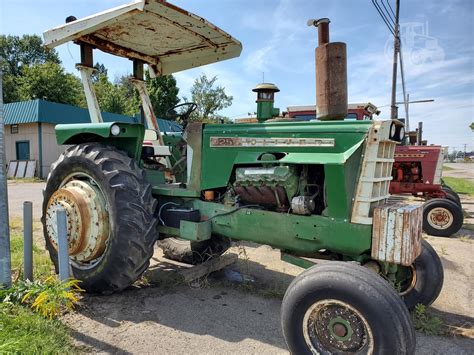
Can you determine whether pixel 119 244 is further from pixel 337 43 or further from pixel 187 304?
pixel 337 43

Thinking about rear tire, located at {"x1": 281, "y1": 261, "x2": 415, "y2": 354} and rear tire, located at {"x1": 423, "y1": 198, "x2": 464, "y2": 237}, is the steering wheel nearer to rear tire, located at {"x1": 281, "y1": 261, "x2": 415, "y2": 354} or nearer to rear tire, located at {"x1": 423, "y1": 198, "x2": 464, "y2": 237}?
rear tire, located at {"x1": 281, "y1": 261, "x2": 415, "y2": 354}

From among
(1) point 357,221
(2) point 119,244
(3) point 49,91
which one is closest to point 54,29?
(2) point 119,244

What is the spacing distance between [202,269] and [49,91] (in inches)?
1087

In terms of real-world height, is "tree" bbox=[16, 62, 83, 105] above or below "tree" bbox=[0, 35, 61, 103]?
below

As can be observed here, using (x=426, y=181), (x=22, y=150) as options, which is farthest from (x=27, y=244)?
(x=22, y=150)

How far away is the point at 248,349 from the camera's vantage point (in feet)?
9.02

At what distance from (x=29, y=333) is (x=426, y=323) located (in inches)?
121

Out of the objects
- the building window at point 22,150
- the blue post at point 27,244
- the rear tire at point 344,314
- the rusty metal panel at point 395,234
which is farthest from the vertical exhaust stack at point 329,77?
the building window at point 22,150

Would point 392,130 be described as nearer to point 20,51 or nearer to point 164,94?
point 164,94

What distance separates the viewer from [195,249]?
4.64m

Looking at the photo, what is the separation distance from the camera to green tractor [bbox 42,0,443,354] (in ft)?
7.98

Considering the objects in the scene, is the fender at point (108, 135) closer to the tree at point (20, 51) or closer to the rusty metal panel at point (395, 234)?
the rusty metal panel at point (395, 234)

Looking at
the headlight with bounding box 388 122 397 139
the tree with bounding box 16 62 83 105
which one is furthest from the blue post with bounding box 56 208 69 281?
the tree with bounding box 16 62 83 105

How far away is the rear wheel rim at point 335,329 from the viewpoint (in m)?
2.34
